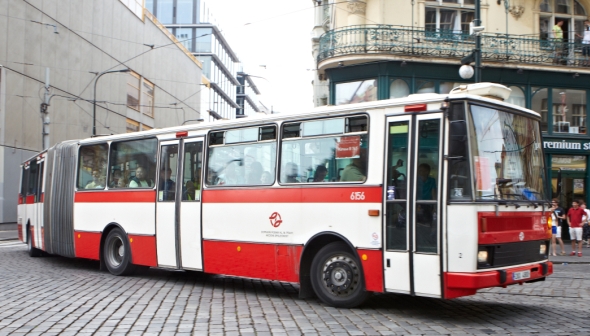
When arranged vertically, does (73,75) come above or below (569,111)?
above

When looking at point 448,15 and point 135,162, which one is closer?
point 135,162

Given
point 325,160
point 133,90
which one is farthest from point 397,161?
point 133,90

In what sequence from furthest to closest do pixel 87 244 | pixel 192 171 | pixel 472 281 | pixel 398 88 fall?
pixel 398 88 < pixel 87 244 < pixel 192 171 < pixel 472 281

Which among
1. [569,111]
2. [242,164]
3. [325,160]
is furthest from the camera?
[569,111]

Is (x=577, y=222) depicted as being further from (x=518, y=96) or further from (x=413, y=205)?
(x=413, y=205)

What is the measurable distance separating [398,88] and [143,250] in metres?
13.6

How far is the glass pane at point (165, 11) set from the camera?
7900 centimetres

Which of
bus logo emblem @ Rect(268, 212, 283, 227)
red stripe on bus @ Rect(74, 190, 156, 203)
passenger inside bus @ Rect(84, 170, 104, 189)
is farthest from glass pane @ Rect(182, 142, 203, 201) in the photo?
passenger inside bus @ Rect(84, 170, 104, 189)

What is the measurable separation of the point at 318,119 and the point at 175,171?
371 centimetres

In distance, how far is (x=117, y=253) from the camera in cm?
1407

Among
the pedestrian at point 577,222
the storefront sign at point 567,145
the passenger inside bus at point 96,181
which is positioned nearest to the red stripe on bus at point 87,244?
the passenger inside bus at point 96,181

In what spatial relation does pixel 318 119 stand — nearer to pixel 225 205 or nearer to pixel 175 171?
pixel 225 205

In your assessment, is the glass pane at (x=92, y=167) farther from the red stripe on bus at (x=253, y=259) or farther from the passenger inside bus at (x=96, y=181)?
the red stripe on bus at (x=253, y=259)

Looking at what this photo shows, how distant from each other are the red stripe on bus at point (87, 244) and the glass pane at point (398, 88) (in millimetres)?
12733
